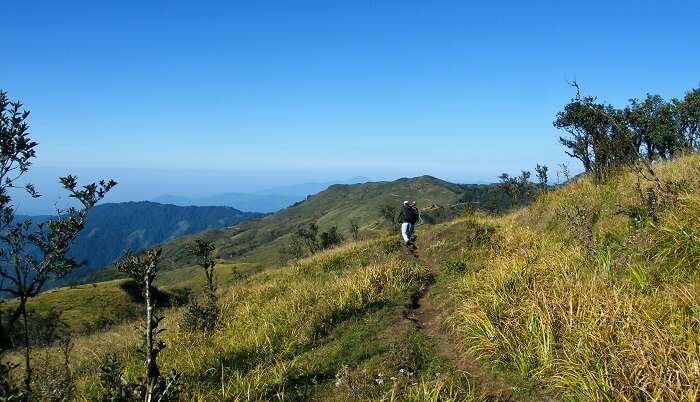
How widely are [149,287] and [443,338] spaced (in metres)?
6.25

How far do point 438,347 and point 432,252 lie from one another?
11.2 meters

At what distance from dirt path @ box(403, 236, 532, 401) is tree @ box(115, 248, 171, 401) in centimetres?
503

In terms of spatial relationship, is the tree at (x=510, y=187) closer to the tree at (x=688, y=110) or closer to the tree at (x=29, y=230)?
the tree at (x=29, y=230)

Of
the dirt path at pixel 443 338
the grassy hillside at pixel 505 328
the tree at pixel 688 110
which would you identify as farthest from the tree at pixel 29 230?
the tree at pixel 688 110

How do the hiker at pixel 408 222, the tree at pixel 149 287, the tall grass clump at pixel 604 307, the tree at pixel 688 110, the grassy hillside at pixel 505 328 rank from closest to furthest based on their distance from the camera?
the tall grass clump at pixel 604 307, the grassy hillside at pixel 505 328, the tree at pixel 149 287, the hiker at pixel 408 222, the tree at pixel 688 110

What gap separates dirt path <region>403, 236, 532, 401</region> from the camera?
7.60 m

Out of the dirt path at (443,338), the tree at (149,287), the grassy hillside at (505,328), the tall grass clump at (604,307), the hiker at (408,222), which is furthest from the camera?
the hiker at (408,222)

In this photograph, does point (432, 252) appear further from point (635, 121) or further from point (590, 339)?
point (635, 121)

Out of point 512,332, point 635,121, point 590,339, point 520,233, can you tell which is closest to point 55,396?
point 512,332

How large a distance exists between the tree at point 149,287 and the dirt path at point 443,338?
198 inches

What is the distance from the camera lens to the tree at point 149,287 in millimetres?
6883

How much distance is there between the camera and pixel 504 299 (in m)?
10.1

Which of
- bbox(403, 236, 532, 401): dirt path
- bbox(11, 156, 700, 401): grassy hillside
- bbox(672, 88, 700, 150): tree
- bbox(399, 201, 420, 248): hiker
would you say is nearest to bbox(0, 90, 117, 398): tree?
bbox(11, 156, 700, 401): grassy hillside

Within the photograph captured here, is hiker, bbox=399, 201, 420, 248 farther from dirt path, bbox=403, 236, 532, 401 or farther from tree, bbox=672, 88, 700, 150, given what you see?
tree, bbox=672, 88, 700, 150
